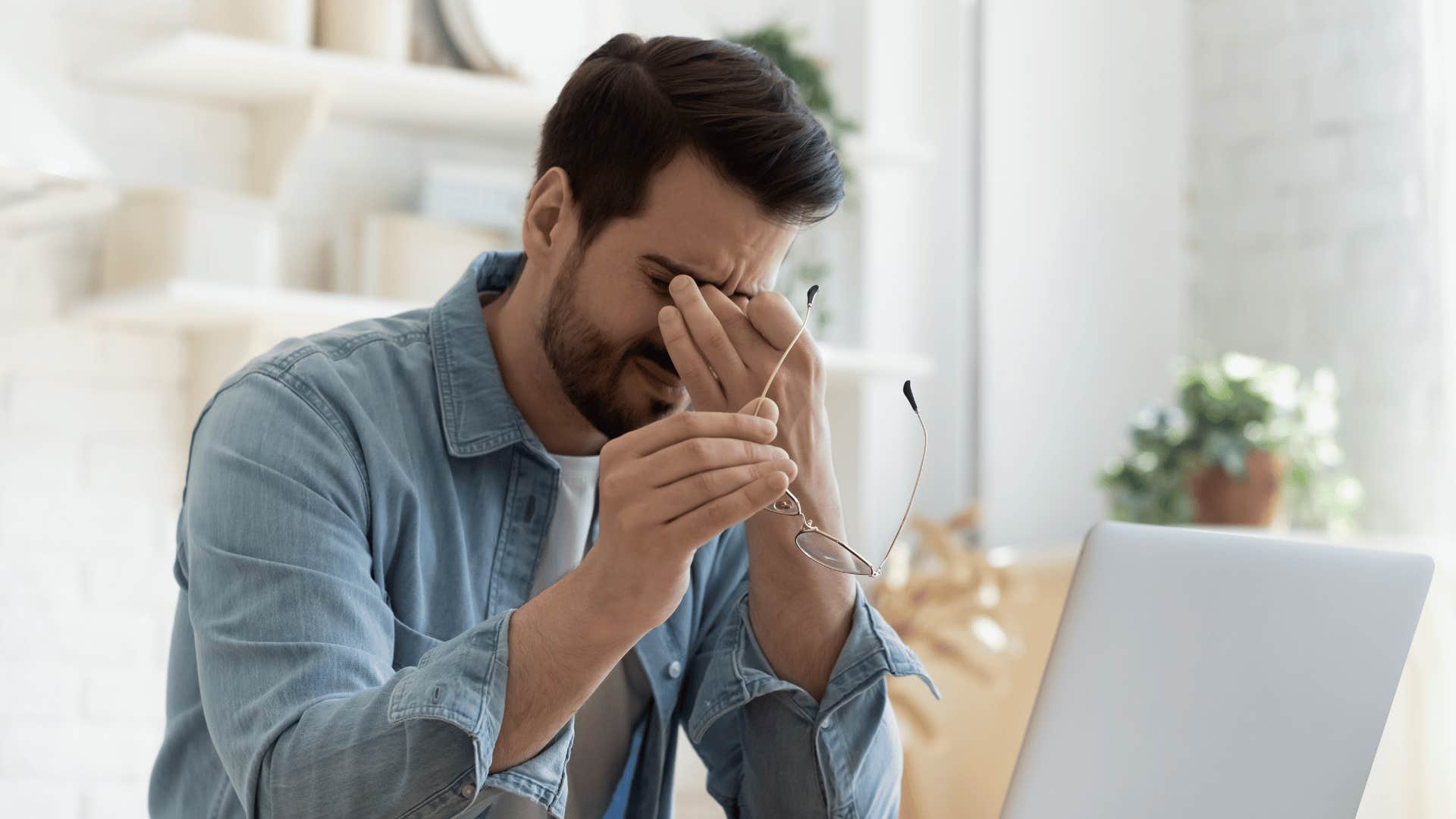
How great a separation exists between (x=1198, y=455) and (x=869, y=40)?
868mm

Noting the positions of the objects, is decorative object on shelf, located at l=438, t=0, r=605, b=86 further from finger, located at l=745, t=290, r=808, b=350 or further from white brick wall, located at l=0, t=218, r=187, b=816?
finger, located at l=745, t=290, r=808, b=350

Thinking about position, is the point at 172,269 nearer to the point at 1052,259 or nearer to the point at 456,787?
the point at 456,787

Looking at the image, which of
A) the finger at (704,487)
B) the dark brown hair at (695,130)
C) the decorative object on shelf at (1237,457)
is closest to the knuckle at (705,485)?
the finger at (704,487)

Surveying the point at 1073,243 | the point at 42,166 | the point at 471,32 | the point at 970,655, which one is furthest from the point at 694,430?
the point at 1073,243

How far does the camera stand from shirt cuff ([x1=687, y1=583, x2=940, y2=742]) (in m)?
1.08

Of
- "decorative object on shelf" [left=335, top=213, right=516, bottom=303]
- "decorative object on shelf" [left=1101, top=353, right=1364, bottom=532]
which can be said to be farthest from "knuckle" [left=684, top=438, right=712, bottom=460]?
"decorative object on shelf" [left=1101, top=353, right=1364, bottom=532]

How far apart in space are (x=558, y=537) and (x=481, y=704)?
1.22 ft

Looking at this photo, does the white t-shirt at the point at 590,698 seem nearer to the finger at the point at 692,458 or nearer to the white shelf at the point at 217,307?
the finger at the point at 692,458

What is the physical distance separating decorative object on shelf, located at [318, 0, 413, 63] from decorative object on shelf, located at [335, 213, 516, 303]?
212 mm

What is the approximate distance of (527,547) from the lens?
3.78ft

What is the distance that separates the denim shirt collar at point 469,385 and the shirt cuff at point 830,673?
22 cm

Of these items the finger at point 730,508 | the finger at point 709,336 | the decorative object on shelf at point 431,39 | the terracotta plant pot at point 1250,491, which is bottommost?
the terracotta plant pot at point 1250,491

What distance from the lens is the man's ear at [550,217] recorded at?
1136 mm

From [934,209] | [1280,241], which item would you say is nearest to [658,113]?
[934,209]
